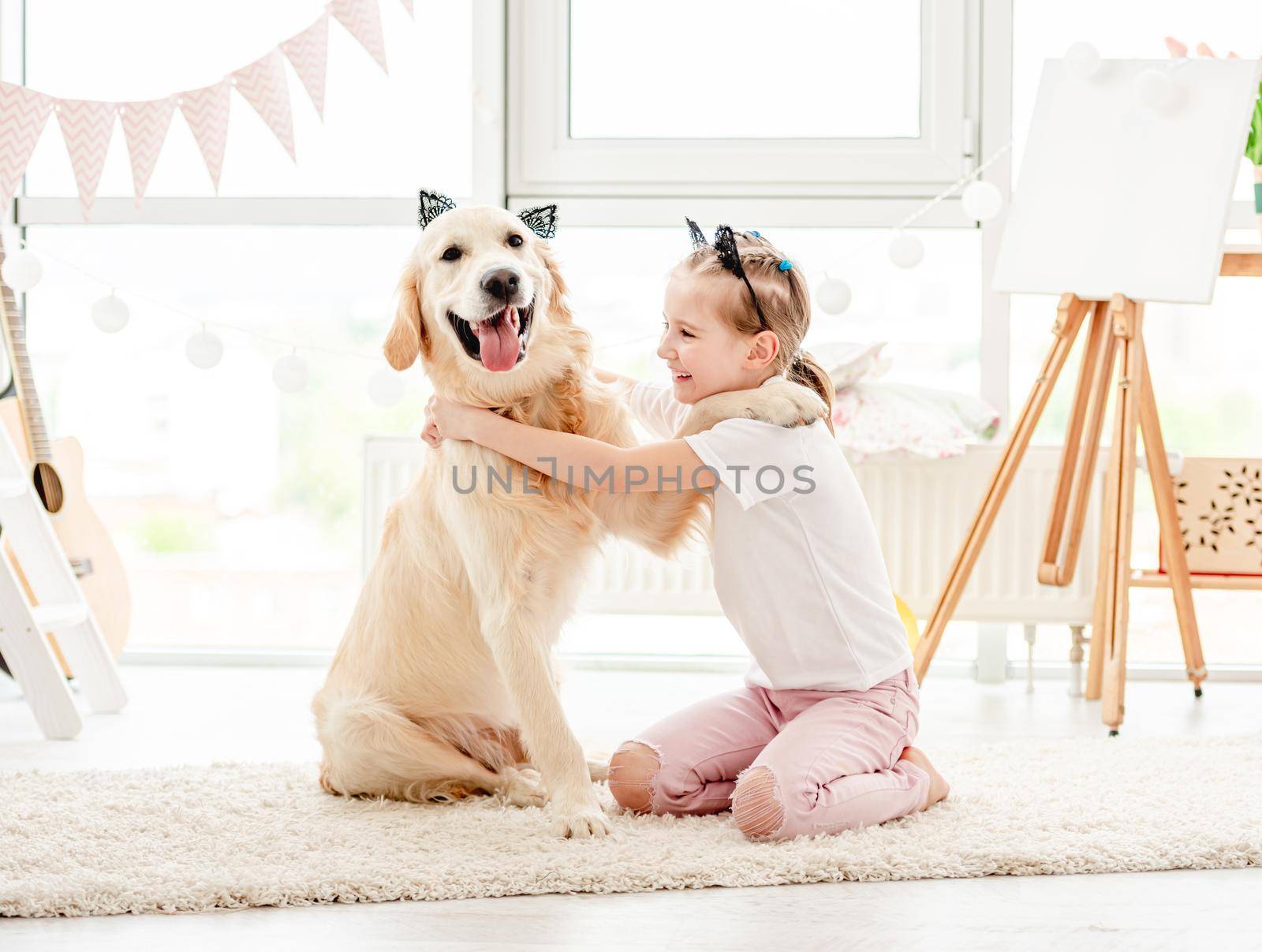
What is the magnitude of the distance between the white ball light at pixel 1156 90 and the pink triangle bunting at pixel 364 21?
4.98ft

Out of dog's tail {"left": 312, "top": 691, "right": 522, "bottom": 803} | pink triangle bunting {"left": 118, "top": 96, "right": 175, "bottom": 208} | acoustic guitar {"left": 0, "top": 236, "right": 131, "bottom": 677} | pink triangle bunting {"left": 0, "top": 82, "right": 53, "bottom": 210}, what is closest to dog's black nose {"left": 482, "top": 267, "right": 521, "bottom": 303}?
dog's tail {"left": 312, "top": 691, "right": 522, "bottom": 803}

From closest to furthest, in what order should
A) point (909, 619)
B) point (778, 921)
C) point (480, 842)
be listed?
point (778, 921), point (480, 842), point (909, 619)

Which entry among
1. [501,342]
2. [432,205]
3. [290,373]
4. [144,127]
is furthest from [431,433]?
[144,127]

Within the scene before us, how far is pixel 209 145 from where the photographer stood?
2.38 meters

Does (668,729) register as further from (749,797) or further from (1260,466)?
(1260,466)

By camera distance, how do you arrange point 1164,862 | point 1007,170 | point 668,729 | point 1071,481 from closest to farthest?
1. point 1164,862
2. point 668,729
3. point 1071,481
4. point 1007,170

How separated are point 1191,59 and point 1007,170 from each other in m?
0.70

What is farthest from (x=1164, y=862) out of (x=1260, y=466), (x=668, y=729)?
(x=1260, y=466)

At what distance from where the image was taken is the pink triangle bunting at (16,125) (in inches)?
90.8

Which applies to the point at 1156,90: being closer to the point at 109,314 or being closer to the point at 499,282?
the point at 499,282

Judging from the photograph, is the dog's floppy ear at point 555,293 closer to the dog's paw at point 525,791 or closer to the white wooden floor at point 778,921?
the dog's paw at point 525,791

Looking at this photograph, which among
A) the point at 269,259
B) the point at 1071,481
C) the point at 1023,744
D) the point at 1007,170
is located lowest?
the point at 1023,744

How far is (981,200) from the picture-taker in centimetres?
261

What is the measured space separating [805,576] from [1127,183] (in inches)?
50.8
